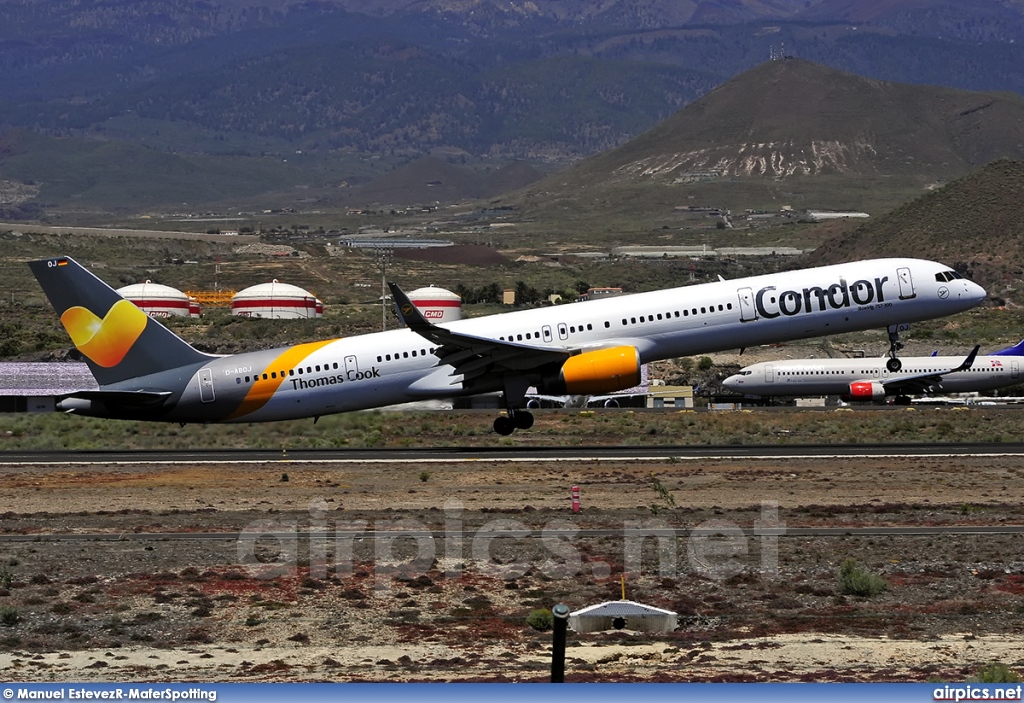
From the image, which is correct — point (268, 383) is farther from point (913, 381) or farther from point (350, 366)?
point (913, 381)

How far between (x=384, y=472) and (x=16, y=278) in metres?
147

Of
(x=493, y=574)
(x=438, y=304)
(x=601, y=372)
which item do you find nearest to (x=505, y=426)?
(x=601, y=372)

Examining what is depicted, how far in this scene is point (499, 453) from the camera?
5156 centimetres

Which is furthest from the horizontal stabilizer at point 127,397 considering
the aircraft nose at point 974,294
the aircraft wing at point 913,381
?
the aircraft wing at point 913,381

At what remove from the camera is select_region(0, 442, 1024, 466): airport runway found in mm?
50094

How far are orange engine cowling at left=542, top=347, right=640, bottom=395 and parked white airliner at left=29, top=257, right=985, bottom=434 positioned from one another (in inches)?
2.2

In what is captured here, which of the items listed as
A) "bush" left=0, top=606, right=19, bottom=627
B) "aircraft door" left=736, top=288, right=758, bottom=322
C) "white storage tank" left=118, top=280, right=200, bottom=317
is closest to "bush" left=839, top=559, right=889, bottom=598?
"bush" left=0, top=606, right=19, bottom=627

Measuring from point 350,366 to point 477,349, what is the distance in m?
4.56

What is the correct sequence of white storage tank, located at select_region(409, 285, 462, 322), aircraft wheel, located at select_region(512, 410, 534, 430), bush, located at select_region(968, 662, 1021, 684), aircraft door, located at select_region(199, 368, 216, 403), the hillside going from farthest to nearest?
the hillside → white storage tank, located at select_region(409, 285, 462, 322) → aircraft wheel, located at select_region(512, 410, 534, 430) → aircraft door, located at select_region(199, 368, 216, 403) → bush, located at select_region(968, 662, 1021, 684)

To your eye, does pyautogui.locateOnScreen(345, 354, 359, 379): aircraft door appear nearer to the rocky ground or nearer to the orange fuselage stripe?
the orange fuselage stripe

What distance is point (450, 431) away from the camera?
63.3 meters

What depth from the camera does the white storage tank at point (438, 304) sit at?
121m

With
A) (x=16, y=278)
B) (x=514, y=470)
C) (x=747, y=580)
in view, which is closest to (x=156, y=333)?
(x=514, y=470)

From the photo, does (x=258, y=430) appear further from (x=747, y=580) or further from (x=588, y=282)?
(x=588, y=282)
